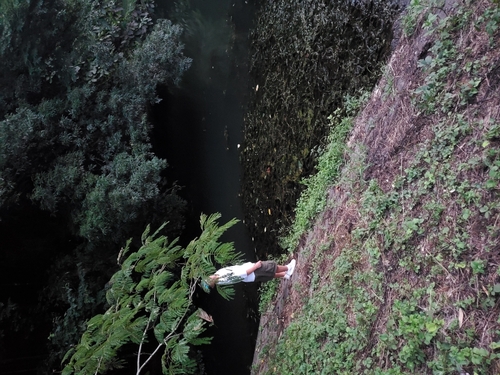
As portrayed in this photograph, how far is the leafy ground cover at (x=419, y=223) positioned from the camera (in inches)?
86.3

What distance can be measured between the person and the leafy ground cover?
1.91ft

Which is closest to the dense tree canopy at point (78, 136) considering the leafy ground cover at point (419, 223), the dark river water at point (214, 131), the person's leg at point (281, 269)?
the dark river water at point (214, 131)

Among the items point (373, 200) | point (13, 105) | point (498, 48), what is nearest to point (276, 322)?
point (373, 200)

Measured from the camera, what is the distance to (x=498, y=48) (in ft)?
7.77

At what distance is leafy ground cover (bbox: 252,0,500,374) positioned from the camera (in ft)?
7.19

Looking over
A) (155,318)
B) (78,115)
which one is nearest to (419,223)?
(155,318)

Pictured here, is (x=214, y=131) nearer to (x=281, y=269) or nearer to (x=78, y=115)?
(x=78, y=115)

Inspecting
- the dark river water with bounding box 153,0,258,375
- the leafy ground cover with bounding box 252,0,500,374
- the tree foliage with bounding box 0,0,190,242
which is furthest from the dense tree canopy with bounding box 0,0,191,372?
the leafy ground cover with bounding box 252,0,500,374

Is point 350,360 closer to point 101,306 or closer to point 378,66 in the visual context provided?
point 378,66

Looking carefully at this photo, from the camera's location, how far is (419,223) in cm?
255

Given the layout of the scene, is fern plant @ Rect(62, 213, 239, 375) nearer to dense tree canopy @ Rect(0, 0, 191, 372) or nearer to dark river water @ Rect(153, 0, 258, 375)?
dense tree canopy @ Rect(0, 0, 191, 372)

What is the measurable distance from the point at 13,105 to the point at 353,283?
13.3 ft

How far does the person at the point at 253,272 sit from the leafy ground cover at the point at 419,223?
582mm

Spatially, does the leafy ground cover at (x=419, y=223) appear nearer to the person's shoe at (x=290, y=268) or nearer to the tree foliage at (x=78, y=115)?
the person's shoe at (x=290, y=268)
